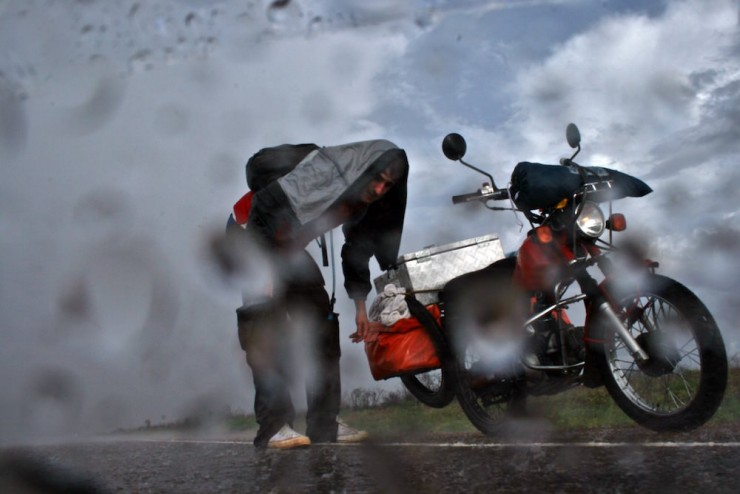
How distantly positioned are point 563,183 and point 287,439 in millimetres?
2307

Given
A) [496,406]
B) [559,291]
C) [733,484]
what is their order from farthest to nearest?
1. [496,406]
2. [559,291]
3. [733,484]

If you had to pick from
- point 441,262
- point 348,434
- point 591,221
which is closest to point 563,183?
point 591,221

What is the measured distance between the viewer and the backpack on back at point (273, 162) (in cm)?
443

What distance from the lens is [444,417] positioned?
710cm

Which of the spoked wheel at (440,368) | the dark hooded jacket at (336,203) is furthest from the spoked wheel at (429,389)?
the dark hooded jacket at (336,203)

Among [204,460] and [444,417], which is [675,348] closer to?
[204,460]

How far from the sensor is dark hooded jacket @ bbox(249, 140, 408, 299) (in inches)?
164

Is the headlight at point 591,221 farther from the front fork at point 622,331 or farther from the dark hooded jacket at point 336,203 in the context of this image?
the dark hooded jacket at point 336,203

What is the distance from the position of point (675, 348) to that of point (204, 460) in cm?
285

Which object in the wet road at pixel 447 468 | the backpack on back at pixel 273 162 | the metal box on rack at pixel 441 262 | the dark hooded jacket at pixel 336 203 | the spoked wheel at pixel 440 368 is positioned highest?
the backpack on back at pixel 273 162

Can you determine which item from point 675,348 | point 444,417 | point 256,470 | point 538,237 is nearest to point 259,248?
point 256,470

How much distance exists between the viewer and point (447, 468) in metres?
3.39

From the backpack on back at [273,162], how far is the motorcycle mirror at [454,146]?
0.77 metres

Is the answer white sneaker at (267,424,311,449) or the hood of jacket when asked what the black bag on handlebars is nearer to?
the hood of jacket
